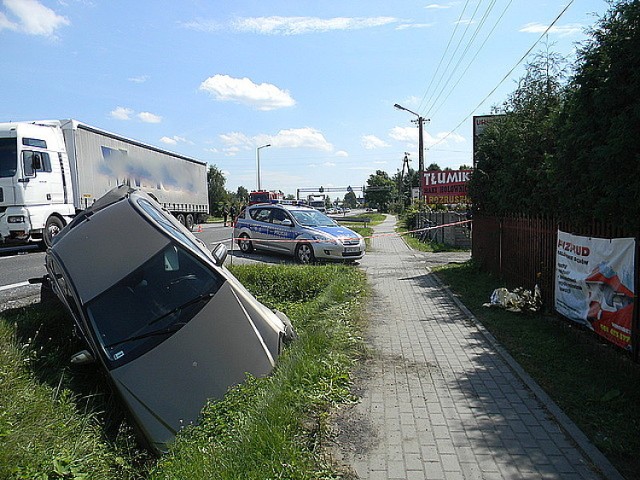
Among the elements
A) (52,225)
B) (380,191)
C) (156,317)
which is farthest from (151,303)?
(380,191)

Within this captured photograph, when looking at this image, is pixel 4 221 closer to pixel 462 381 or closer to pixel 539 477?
pixel 462 381

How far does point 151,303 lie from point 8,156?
41.7 ft

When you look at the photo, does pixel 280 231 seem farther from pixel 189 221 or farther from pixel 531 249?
pixel 189 221

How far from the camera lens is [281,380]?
451 cm

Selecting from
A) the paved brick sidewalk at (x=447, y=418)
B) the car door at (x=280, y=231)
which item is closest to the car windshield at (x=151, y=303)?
the paved brick sidewalk at (x=447, y=418)

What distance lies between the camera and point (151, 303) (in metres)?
4.57

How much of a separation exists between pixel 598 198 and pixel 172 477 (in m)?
5.43

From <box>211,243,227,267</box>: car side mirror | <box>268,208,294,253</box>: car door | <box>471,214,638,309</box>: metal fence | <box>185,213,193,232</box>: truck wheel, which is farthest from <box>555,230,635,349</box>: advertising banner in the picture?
<box>185,213,193,232</box>: truck wheel

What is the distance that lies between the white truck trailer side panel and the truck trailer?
34 millimetres

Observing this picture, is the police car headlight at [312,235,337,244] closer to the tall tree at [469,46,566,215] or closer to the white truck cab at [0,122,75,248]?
the tall tree at [469,46,566,215]

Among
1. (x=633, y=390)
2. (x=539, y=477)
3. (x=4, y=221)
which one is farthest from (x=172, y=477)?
(x=4, y=221)

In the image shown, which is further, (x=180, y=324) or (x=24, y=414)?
(x=180, y=324)

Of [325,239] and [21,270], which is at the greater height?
[325,239]

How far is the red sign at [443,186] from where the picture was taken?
31.6 m
